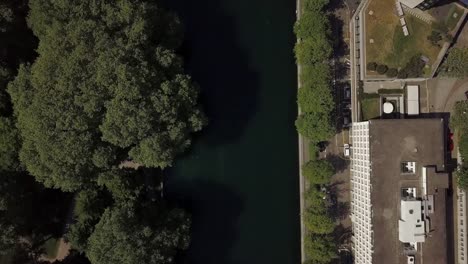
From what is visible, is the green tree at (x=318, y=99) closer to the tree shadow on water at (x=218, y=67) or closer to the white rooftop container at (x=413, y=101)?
the tree shadow on water at (x=218, y=67)

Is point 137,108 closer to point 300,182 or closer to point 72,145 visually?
point 72,145

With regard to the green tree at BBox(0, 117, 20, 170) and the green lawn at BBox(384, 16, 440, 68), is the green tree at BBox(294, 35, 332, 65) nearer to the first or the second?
the green lawn at BBox(384, 16, 440, 68)

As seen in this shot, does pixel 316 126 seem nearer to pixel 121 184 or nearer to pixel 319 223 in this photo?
Result: pixel 319 223

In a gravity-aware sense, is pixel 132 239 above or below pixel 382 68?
below

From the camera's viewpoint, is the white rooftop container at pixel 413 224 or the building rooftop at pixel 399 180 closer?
the white rooftop container at pixel 413 224

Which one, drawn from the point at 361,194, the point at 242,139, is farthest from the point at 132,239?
the point at 361,194

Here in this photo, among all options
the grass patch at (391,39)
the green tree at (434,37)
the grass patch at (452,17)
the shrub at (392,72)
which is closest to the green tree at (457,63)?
the grass patch at (391,39)

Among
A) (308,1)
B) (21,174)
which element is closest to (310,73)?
(308,1)
